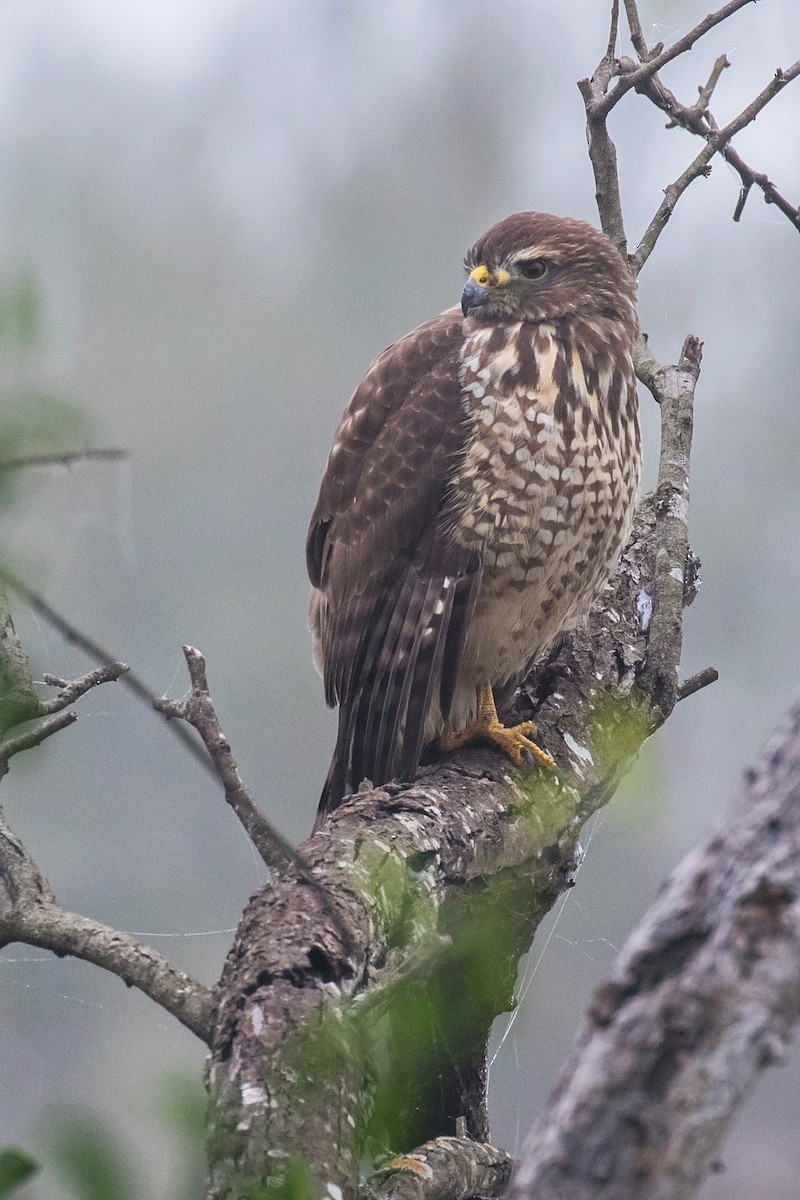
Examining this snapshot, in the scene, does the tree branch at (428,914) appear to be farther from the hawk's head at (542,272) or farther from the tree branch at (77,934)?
the hawk's head at (542,272)

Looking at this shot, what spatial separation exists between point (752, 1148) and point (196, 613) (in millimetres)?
7629

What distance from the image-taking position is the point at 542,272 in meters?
3.03

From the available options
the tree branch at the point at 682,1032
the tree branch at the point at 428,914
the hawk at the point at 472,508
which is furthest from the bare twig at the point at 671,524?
the tree branch at the point at 682,1032

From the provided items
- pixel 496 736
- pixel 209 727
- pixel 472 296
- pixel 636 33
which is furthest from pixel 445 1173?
pixel 636 33

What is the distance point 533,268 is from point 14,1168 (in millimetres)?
2649

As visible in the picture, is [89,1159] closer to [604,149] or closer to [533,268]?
[533,268]

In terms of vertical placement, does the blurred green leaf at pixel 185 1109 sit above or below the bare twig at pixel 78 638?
below

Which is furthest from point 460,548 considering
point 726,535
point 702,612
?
point 726,535

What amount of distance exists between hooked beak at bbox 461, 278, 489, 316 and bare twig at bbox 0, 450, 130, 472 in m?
2.33

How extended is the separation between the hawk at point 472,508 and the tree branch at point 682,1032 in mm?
1817

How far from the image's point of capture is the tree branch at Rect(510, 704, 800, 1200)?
72 centimetres

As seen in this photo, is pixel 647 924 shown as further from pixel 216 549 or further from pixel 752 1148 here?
pixel 216 549

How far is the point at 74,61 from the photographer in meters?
36.6

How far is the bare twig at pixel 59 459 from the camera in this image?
2.22 feet
